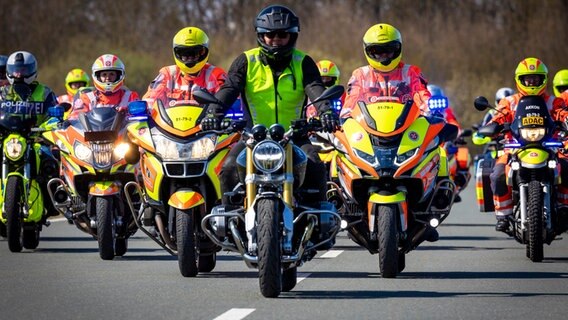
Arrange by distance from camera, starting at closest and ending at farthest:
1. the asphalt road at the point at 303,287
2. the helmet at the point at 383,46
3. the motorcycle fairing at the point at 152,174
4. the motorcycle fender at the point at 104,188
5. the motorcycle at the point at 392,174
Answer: the asphalt road at the point at 303,287 → the motorcycle at the point at 392,174 → the motorcycle fairing at the point at 152,174 → the helmet at the point at 383,46 → the motorcycle fender at the point at 104,188

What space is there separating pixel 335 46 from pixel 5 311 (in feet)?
167

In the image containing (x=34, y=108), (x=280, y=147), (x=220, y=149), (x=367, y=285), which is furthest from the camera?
(x=34, y=108)

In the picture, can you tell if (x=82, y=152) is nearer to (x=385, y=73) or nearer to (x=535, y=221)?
(x=385, y=73)

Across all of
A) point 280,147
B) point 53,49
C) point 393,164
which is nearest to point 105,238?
point 393,164

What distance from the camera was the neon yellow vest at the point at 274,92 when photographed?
535 inches

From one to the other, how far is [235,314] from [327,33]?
53241 millimetres

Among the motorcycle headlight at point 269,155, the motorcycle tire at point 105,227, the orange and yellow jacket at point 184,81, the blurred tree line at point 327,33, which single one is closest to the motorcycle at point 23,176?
the motorcycle tire at point 105,227

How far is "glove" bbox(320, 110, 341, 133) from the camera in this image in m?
12.7

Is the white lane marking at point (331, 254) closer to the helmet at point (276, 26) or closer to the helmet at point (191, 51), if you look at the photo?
the helmet at point (191, 51)

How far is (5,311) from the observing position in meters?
11.4

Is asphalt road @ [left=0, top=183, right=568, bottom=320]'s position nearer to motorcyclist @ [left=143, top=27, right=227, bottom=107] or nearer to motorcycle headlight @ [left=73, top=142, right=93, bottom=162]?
motorcycle headlight @ [left=73, top=142, right=93, bottom=162]

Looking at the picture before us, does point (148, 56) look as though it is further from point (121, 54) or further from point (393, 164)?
point (393, 164)

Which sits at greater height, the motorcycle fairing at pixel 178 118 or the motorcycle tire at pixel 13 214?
the motorcycle fairing at pixel 178 118

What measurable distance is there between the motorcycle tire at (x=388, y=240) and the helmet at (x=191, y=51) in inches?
125
